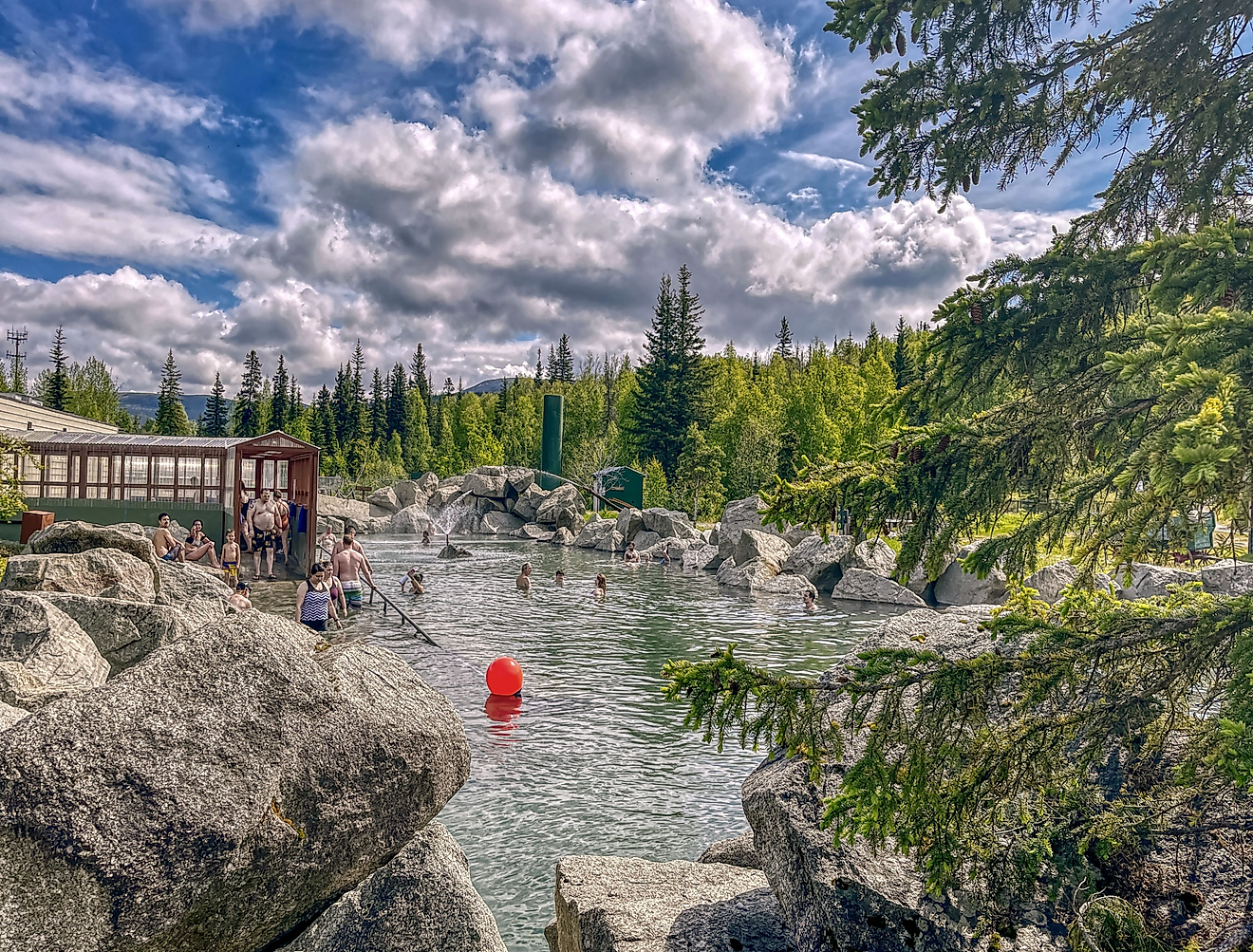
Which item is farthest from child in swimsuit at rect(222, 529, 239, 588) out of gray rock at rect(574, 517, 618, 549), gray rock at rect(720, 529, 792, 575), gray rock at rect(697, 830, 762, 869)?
gray rock at rect(574, 517, 618, 549)

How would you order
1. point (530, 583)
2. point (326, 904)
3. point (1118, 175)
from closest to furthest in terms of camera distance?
point (1118, 175) < point (326, 904) < point (530, 583)

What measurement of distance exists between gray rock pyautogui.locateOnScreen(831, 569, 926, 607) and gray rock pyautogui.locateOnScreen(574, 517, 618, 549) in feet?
53.0

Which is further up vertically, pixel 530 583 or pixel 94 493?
pixel 94 493

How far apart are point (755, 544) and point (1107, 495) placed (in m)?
23.9

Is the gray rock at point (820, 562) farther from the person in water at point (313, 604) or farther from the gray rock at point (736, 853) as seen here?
the gray rock at point (736, 853)

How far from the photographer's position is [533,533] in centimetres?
4444

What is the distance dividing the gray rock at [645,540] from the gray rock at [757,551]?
8486mm

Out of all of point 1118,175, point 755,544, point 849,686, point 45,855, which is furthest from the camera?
point 755,544

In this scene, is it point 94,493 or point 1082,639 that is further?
point 94,493

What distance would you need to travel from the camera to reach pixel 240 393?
87062mm

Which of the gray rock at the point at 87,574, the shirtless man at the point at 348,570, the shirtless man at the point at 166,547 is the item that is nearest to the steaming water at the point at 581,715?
the shirtless man at the point at 348,570

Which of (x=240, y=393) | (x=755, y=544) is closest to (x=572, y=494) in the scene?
(x=755, y=544)

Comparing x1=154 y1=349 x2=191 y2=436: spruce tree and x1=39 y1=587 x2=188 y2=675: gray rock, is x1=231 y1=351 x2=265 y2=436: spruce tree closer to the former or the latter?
x1=154 y1=349 x2=191 y2=436: spruce tree

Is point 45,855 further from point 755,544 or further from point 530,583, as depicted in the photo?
point 755,544
